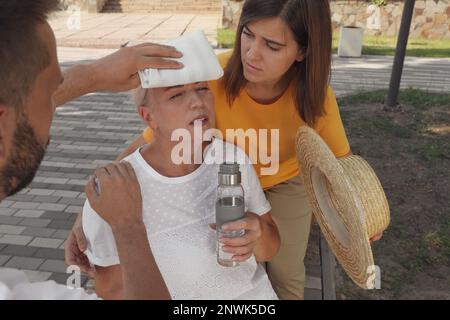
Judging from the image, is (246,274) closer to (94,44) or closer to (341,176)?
(341,176)

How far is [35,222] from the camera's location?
4348mm

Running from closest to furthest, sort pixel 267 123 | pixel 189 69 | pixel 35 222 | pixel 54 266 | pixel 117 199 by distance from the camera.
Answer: pixel 117 199
pixel 189 69
pixel 267 123
pixel 54 266
pixel 35 222

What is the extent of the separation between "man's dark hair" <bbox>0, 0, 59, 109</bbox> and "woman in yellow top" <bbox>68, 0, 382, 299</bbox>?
1.06m

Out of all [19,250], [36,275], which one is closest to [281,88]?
[36,275]

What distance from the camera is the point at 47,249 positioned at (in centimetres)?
392

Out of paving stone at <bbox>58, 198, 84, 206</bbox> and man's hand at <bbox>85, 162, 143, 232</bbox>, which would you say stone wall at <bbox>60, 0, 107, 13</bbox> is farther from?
man's hand at <bbox>85, 162, 143, 232</bbox>

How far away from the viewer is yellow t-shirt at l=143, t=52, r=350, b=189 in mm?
2551

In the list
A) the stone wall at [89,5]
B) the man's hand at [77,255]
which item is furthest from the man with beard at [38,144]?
the stone wall at [89,5]

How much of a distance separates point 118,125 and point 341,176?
552 centimetres

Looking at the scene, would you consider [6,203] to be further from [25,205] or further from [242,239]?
[242,239]

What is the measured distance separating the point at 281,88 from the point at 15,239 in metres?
2.78

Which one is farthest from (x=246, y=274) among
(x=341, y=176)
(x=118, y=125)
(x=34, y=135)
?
(x=118, y=125)

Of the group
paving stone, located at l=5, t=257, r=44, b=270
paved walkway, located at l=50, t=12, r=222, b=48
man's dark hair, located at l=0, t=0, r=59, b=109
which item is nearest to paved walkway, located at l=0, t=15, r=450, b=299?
paving stone, located at l=5, t=257, r=44, b=270

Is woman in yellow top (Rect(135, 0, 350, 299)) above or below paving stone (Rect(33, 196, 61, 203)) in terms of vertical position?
above
